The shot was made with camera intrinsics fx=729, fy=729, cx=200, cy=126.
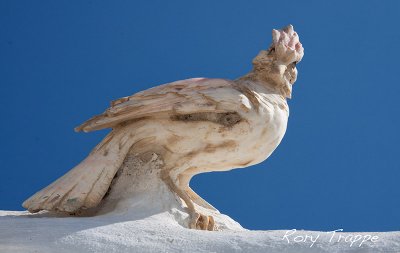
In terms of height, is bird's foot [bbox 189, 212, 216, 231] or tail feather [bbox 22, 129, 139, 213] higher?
tail feather [bbox 22, 129, 139, 213]

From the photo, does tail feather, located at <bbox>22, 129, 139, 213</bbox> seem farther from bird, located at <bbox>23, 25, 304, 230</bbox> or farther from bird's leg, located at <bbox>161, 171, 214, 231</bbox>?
bird's leg, located at <bbox>161, 171, 214, 231</bbox>

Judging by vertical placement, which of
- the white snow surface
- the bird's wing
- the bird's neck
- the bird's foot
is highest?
the bird's neck

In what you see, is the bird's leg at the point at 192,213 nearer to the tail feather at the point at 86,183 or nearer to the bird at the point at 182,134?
the bird at the point at 182,134

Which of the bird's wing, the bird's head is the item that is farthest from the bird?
the bird's head

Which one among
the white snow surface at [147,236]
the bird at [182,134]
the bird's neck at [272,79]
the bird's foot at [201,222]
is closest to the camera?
the white snow surface at [147,236]

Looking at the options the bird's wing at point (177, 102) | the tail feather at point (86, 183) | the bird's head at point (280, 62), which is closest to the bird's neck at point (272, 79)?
the bird's head at point (280, 62)

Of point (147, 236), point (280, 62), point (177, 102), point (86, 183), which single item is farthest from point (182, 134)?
point (147, 236)
